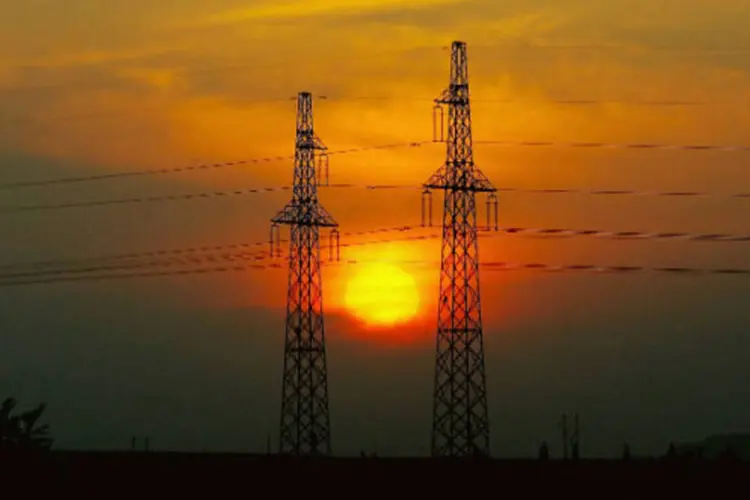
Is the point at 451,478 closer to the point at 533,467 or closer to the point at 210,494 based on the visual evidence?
the point at 533,467

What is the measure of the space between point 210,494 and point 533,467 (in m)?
13.1

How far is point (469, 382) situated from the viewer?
83.4m

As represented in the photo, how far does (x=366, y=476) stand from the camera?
221 feet

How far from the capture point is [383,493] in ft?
216

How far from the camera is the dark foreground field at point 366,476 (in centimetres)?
6606

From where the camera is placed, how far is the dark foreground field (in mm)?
66062

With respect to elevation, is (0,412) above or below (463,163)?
below

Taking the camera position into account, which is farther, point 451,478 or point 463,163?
point 463,163

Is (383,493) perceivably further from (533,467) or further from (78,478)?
(78,478)

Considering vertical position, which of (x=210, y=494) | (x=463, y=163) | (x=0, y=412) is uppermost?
(x=463, y=163)

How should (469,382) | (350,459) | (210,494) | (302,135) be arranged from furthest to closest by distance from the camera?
1. (302,135)
2. (469,382)
3. (350,459)
4. (210,494)

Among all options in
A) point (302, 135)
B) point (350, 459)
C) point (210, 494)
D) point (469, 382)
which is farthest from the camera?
point (302, 135)

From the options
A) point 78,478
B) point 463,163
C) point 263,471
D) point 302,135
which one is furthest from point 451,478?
point 302,135

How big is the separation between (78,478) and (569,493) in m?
18.8
